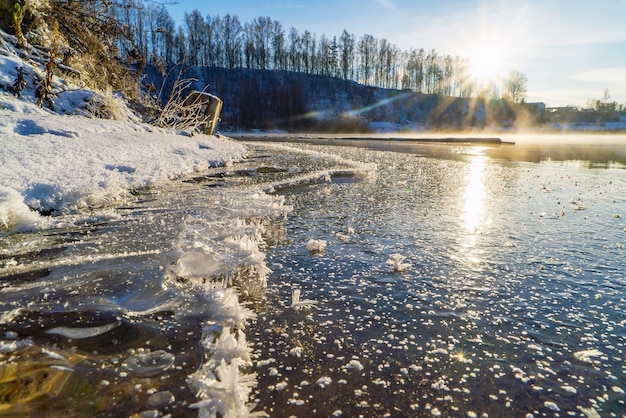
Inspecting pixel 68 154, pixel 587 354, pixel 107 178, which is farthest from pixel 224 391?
pixel 68 154

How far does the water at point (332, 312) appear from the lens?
4.14 feet

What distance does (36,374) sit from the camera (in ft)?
4.25

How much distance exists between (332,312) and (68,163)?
376cm

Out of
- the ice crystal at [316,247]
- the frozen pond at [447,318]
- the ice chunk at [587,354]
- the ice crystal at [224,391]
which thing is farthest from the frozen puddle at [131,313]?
the ice chunk at [587,354]

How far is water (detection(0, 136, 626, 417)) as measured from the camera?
1263 millimetres

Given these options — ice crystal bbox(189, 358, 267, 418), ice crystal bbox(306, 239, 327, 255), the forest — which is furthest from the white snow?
the forest

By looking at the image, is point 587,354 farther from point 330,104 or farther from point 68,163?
point 330,104

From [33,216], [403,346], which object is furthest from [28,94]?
[403,346]

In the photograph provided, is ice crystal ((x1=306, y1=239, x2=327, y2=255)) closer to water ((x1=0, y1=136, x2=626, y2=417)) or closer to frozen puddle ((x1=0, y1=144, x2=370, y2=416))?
water ((x1=0, y1=136, x2=626, y2=417))

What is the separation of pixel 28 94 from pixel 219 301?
6.65 metres

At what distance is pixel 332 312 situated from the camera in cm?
187

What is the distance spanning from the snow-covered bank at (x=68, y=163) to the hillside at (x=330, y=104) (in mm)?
53112

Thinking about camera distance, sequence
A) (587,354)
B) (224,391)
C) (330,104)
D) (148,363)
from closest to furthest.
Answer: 1. (224,391)
2. (148,363)
3. (587,354)
4. (330,104)

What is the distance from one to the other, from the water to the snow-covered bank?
0.39 metres
